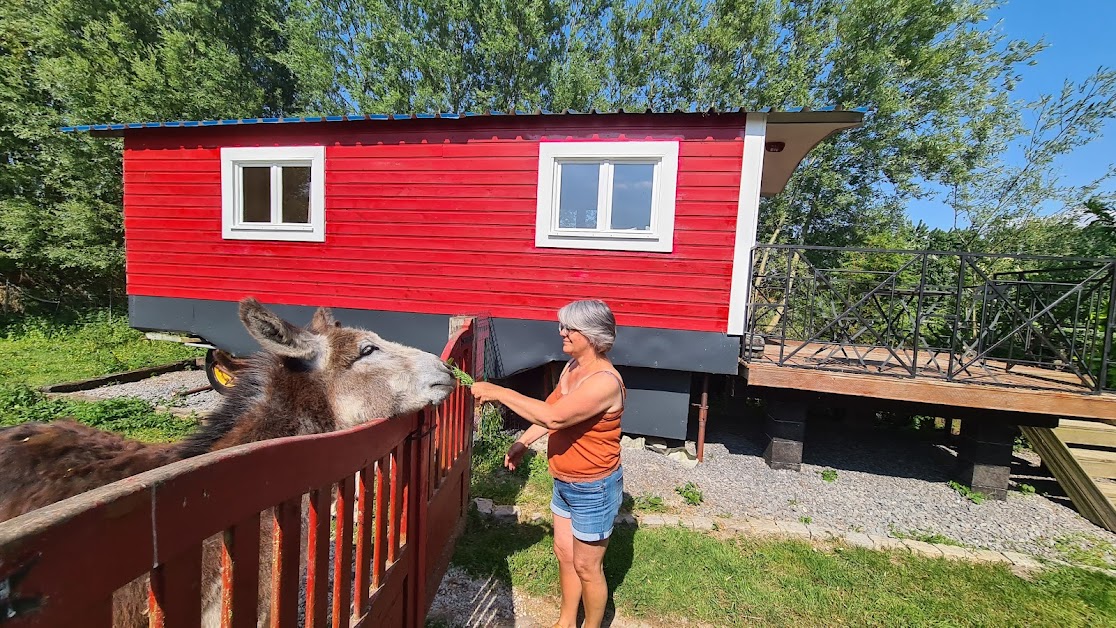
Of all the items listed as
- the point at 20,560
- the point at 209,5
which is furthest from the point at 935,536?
the point at 209,5

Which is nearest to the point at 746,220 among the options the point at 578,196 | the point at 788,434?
the point at 578,196

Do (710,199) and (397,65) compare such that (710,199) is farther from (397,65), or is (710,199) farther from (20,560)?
(397,65)

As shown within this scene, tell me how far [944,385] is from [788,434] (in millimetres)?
1596

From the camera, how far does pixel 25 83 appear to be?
42.1 feet

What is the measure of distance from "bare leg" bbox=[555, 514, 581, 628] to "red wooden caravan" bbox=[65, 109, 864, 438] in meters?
3.43

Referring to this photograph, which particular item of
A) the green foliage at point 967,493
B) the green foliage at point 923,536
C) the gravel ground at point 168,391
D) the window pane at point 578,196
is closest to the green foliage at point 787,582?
the green foliage at point 923,536

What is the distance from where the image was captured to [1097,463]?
16.0 feet

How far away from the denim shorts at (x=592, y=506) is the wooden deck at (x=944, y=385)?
318 cm

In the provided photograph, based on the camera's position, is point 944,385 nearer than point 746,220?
Yes

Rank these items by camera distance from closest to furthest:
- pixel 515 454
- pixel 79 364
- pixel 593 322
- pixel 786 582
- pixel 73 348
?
pixel 593 322 → pixel 515 454 → pixel 786 582 → pixel 79 364 → pixel 73 348

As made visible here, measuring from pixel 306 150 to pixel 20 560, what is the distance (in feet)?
24.1

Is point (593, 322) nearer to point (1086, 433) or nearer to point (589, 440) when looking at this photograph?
point (589, 440)

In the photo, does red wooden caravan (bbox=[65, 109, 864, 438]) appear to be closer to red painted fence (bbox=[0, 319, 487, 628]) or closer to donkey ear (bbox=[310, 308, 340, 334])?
donkey ear (bbox=[310, 308, 340, 334])

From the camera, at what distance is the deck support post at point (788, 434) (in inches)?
217
